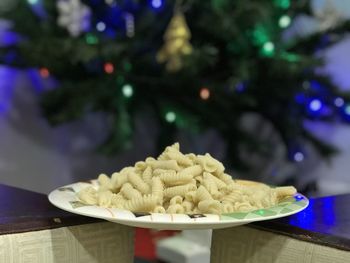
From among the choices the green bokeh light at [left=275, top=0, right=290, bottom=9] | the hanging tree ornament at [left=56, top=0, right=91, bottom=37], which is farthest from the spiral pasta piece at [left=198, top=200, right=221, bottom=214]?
the green bokeh light at [left=275, top=0, right=290, bottom=9]

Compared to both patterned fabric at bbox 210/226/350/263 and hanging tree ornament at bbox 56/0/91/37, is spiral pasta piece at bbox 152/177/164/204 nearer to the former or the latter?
patterned fabric at bbox 210/226/350/263

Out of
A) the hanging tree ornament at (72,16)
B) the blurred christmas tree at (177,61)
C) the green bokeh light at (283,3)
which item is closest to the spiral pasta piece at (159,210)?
the blurred christmas tree at (177,61)

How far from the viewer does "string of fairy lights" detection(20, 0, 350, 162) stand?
4.49 ft

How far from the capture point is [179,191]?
0.60 metres

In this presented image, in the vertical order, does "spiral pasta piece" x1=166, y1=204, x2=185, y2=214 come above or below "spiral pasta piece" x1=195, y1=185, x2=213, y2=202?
below

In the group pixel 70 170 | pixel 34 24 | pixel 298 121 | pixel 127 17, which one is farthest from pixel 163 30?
pixel 70 170

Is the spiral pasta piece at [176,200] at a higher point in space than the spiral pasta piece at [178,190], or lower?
lower

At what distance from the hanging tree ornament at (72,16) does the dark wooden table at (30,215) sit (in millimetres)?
722

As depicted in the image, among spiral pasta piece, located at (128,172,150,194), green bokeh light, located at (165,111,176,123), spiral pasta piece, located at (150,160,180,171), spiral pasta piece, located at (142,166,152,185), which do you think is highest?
green bokeh light, located at (165,111,176,123)

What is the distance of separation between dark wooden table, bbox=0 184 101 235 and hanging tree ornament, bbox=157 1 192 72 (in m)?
0.69

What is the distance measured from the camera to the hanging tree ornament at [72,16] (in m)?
1.34

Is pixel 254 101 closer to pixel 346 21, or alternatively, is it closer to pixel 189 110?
pixel 189 110

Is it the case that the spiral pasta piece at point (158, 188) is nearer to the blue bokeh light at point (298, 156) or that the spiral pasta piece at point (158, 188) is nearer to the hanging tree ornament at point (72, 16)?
the hanging tree ornament at point (72, 16)

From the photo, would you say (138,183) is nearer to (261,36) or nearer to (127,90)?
(127,90)
